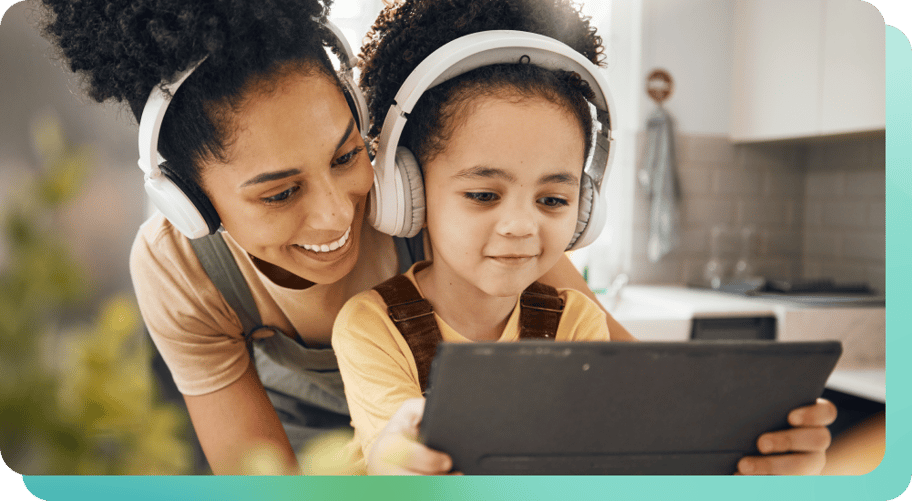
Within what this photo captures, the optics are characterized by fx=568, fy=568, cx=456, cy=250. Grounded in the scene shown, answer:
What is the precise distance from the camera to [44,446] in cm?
64

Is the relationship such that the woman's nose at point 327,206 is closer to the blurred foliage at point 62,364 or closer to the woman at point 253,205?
the woman at point 253,205

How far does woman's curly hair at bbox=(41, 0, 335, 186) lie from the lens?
550 mm

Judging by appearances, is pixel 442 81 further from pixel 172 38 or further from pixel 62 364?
pixel 62 364

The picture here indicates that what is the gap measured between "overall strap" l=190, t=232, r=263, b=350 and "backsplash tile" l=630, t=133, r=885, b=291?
614 mm

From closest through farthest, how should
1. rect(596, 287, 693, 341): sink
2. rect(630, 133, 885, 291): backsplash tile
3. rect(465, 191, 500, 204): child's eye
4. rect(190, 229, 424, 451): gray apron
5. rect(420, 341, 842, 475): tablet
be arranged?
rect(420, 341, 842, 475): tablet, rect(465, 191, 500, 204): child's eye, rect(190, 229, 424, 451): gray apron, rect(596, 287, 693, 341): sink, rect(630, 133, 885, 291): backsplash tile

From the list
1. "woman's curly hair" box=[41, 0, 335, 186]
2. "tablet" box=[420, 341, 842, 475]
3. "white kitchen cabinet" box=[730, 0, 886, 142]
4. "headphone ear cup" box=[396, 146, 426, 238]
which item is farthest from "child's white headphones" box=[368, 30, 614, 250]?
"white kitchen cabinet" box=[730, 0, 886, 142]

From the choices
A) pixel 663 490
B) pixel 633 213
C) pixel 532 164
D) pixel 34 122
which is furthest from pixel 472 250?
pixel 34 122

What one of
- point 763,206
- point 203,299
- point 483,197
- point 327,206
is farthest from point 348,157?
point 763,206

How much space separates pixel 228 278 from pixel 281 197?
159 mm

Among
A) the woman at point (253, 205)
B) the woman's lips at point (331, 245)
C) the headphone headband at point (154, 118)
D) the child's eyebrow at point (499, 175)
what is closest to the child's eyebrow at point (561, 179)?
the child's eyebrow at point (499, 175)

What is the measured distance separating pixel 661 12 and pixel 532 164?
37cm

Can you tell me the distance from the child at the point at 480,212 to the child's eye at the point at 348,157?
3cm

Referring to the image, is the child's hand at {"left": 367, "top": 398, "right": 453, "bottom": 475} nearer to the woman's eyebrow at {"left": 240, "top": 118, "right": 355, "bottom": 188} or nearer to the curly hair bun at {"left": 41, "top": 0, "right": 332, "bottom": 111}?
the woman's eyebrow at {"left": 240, "top": 118, "right": 355, "bottom": 188}

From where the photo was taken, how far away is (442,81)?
24.9 inches
